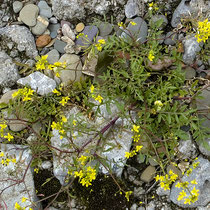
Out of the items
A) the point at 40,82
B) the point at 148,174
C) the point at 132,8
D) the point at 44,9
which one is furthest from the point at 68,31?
the point at 148,174

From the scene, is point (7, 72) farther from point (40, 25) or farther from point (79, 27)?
point (79, 27)

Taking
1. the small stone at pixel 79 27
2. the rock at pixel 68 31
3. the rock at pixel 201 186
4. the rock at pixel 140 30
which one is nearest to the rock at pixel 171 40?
the rock at pixel 140 30

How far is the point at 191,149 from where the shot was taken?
377cm

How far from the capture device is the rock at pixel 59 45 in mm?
4180

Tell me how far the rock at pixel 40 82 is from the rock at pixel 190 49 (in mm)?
1709

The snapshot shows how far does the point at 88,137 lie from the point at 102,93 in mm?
746

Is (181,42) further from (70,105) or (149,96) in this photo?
(70,105)

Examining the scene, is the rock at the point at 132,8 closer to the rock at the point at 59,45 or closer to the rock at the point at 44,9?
the rock at the point at 59,45

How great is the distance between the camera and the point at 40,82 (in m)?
4.03

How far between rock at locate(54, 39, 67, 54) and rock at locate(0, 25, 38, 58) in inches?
11.8

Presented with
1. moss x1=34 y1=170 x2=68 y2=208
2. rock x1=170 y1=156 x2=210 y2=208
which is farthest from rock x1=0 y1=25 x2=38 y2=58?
rock x1=170 y1=156 x2=210 y2=208

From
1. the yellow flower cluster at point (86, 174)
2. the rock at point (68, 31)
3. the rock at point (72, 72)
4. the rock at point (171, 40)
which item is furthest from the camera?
the rock at point (68, 31)

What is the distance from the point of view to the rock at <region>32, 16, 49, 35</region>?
13.8 ft

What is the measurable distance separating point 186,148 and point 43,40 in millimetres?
2335
